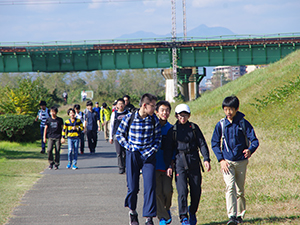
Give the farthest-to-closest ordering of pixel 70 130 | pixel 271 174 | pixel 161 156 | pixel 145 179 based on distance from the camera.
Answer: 1. pixel 70 130
2. pixel 271 174
3. pixel 161 156
4. pixel 145 179

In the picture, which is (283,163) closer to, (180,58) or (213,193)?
(213,193)

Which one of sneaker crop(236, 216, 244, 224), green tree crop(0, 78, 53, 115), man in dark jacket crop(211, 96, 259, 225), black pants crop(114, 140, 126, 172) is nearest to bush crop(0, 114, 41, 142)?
green tree crop(0, 78, 53, 115)

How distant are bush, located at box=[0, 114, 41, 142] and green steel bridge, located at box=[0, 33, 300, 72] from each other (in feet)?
95.1

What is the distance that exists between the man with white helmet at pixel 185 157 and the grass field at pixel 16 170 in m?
3.02

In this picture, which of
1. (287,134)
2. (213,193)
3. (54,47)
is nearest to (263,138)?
(287,134)

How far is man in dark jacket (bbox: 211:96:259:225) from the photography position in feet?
20.3

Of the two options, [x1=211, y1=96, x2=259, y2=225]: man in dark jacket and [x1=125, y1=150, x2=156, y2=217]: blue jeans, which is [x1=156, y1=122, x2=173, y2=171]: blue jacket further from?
[x1=211, y1=96, x2=259, y2=225]: man in dark jacket

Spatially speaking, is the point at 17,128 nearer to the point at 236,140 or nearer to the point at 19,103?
the point at 19,103

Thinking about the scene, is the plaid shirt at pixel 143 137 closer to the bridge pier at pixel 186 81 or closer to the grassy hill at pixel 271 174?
the grassy hill at pixel 271 174

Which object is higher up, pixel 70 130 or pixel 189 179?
pixel 70 130

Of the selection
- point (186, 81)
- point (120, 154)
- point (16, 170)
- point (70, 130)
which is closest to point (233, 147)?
point (120, 154)

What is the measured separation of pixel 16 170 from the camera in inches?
507

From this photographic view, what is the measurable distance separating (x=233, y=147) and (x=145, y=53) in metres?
43.9

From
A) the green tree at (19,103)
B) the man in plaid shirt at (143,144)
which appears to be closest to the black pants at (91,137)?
the green tree at (19,103)
